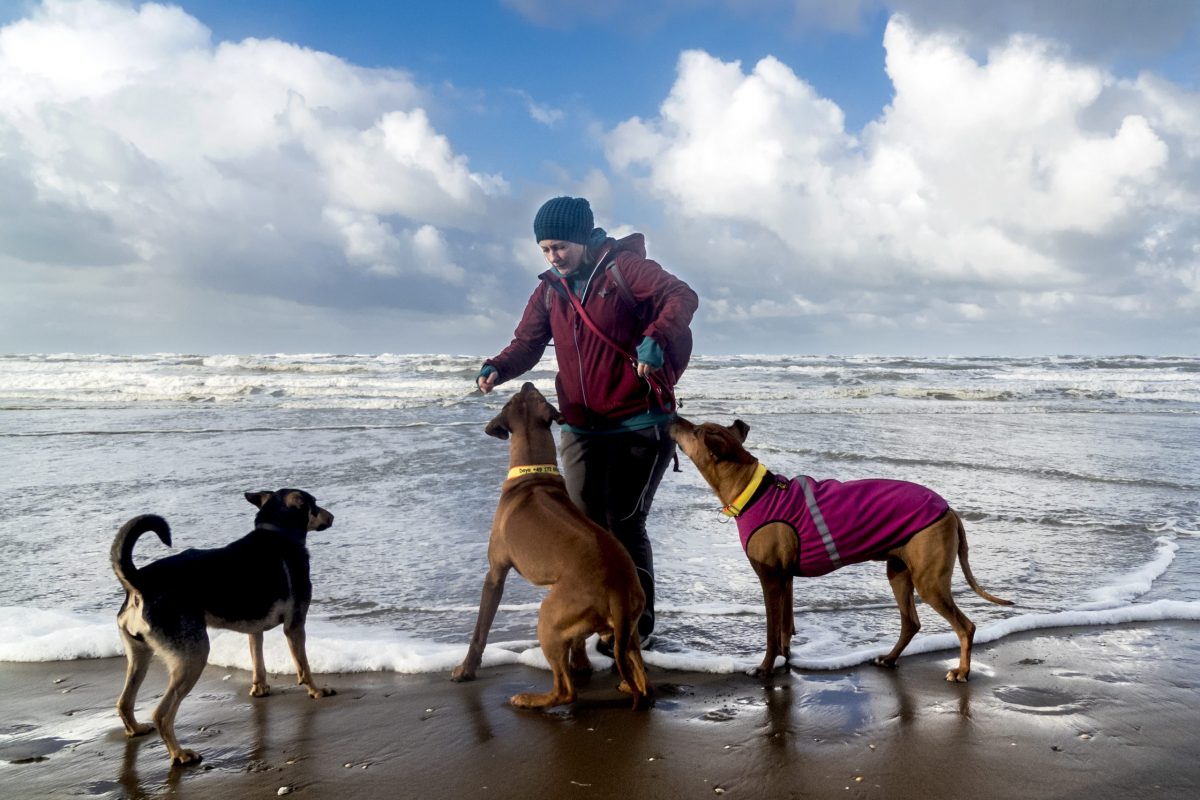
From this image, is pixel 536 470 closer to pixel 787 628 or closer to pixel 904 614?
pixel 787 628

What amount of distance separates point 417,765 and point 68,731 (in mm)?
1640

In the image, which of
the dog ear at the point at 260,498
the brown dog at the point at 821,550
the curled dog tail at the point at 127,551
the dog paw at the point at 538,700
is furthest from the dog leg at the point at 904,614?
the curled dog tail at the point at 127,551

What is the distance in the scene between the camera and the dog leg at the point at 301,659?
11.6 ft

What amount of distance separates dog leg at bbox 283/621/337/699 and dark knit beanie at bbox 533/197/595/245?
7.49 feet

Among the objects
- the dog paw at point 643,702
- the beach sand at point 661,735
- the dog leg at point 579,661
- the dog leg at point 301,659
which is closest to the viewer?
the beach sand at point 661,735

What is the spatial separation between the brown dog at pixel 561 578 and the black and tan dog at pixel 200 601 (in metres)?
0.92

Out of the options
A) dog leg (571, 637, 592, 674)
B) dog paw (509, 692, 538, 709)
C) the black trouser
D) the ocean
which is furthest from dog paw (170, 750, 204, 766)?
the black trouser

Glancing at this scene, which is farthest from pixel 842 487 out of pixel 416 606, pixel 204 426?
pixel 204 426

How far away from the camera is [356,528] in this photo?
6.61 m

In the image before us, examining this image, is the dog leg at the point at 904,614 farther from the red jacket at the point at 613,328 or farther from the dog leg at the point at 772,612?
the red jacket at the point at 613,328

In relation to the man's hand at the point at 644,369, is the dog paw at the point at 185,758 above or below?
below

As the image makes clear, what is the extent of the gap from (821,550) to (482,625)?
171cm

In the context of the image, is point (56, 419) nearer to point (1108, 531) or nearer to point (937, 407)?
point (1108, 531)

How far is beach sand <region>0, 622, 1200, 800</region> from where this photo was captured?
2.65m
